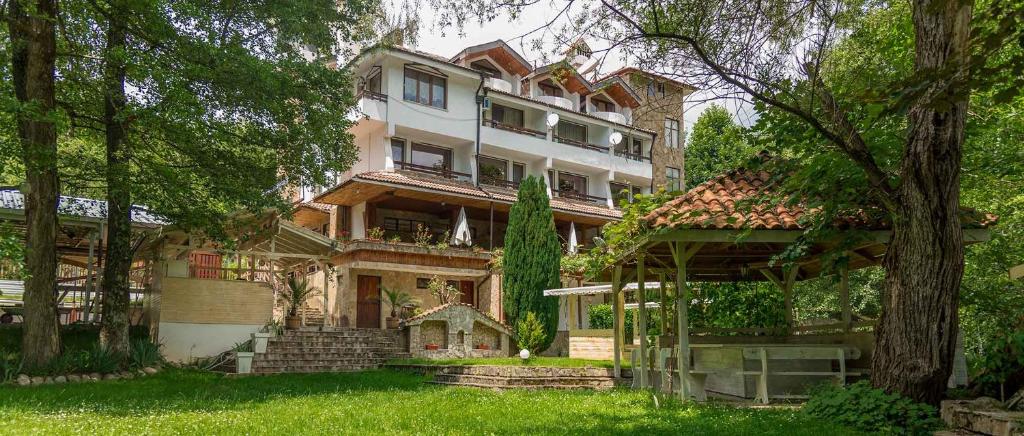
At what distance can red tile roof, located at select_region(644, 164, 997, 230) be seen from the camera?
30.3 ft

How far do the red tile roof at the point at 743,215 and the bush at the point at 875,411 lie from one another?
7.28ft

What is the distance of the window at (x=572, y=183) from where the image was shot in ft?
114

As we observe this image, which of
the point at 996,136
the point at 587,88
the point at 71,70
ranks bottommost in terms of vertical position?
the point at 996,136

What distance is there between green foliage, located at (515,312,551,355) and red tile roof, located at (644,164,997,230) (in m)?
13.7

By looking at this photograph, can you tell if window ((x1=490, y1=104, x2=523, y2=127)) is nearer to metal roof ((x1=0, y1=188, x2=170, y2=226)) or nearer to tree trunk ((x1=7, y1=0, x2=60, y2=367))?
metal roof ((x1=0, y1=188, x2=170, y2=226))

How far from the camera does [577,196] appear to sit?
3409 centimetres

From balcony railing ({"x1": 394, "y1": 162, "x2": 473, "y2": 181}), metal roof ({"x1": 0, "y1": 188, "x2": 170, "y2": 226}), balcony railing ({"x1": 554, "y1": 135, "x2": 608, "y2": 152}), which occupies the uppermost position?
balcony railing ({"x1": 554, "y1": 135, "x2": 608, "y2": 152})

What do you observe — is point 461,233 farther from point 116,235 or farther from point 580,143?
point 116,235

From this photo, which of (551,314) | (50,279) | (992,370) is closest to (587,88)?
(551,314)

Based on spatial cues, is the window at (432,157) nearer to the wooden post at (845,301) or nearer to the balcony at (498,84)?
the balcony at (498,84)

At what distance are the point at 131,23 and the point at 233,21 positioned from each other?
2.32 m

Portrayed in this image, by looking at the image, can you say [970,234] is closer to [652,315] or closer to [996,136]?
[996,136]

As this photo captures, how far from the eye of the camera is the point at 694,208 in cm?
981

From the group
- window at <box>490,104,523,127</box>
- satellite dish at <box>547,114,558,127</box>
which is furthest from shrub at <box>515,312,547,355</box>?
window at <box>490,104,523,127</box>
